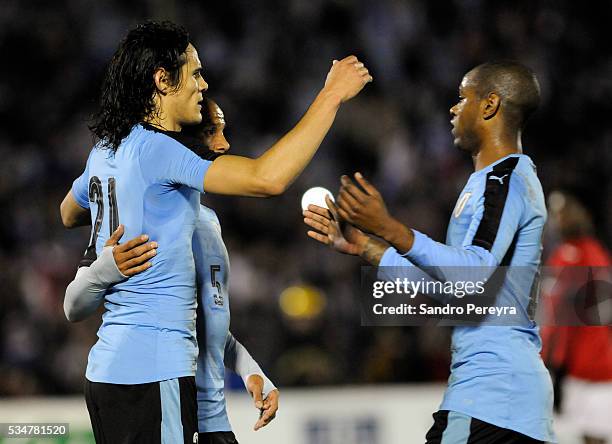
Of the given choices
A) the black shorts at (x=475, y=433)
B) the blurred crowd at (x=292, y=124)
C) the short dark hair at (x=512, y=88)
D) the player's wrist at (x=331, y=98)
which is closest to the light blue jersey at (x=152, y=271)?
the player's wrist at (x=331, y=98)

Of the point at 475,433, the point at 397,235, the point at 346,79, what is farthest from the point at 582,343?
the point at 346,79

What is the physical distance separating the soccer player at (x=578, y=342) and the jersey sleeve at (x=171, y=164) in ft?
14.4

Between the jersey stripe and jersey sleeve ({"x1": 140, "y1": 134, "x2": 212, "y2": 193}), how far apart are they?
96 cm

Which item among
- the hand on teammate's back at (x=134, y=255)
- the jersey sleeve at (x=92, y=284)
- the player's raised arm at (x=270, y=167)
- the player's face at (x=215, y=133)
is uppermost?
the player's face at (x=215, y=133)

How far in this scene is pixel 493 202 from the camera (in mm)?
3375

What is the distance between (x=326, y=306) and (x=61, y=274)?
2456 millimetres

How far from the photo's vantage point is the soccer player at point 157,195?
313 centimetres

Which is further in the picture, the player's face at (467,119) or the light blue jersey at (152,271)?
the player's face at (467,119)

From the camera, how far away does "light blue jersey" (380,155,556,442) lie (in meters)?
3.31

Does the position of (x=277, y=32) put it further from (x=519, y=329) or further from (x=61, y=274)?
(x=519, y=329)

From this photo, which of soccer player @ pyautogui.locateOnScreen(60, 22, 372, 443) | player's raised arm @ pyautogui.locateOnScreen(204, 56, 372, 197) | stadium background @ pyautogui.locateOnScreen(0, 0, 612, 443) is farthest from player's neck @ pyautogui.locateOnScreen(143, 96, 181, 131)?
stadium background @ pyautogui.locateOnScreen(0, 0, 612, 443)

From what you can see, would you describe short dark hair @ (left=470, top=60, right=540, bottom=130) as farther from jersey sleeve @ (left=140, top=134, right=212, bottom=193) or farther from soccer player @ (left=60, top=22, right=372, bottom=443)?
jersey sleeve @ (left=140, top=134, right=212, bottom=193)

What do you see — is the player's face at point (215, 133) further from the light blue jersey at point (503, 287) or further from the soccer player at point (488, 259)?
the light blue jersey at point (503, 287)

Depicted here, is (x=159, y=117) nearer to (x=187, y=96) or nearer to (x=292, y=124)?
(x=187, y=96)
